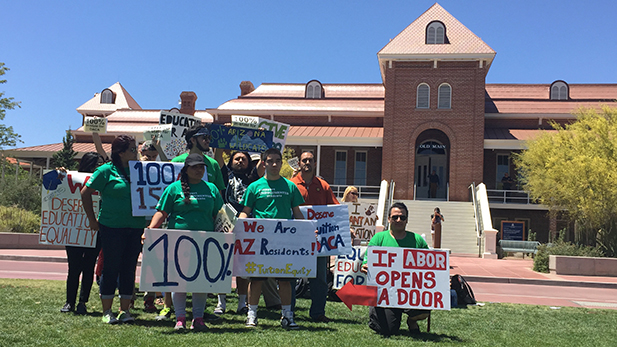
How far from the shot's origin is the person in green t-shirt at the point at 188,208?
218 inches

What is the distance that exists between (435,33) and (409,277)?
27.7 metres

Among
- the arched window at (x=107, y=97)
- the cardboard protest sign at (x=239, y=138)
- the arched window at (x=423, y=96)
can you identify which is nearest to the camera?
the cardboard protest sign at (x=239, y=138)

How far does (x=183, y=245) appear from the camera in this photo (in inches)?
217

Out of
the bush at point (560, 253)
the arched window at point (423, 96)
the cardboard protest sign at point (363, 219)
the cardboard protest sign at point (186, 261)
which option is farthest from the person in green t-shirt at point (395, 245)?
the arched window at point (423, 96)

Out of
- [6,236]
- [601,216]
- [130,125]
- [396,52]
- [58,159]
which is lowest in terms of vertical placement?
[6,236]

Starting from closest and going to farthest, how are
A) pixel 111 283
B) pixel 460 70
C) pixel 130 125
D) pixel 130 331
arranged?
pixel 130 331
pixel 111 283
pixel 460 70
pixel 130 125

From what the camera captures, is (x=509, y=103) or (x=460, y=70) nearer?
(x=460, y=70)

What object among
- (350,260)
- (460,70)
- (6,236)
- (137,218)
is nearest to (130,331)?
(137,218)

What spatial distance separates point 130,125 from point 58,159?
23.1 ft

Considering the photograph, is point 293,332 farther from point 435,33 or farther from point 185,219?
point 435,33

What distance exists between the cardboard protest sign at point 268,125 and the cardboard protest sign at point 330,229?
2.02 m

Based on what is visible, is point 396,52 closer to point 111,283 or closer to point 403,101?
point 403,101

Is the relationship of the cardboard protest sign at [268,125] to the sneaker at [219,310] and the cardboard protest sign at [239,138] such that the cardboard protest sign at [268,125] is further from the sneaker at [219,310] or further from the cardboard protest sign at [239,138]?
the sneaker at [219,310]

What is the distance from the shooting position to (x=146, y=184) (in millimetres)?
6078
